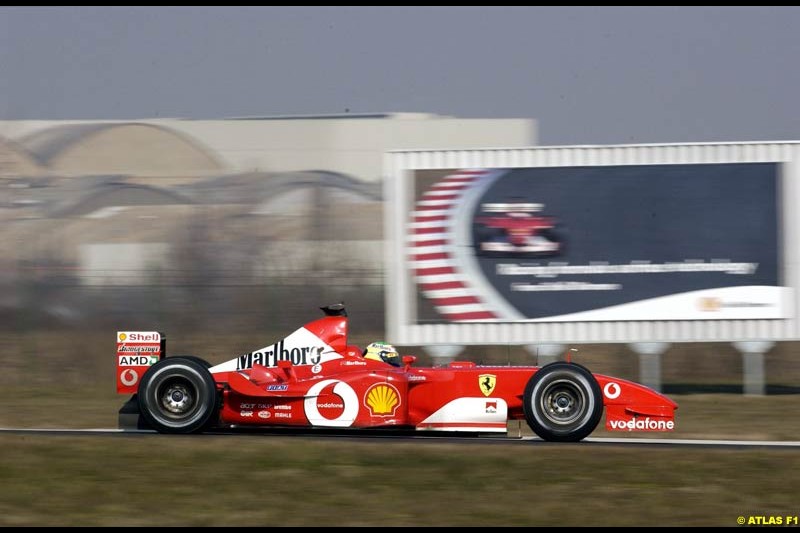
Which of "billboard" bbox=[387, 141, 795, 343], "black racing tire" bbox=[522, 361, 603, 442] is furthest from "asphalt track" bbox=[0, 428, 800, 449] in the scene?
"billboard" bbox=[387, 141, 795, 343]

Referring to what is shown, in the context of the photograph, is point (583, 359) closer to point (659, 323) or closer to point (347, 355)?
point (659, 323)

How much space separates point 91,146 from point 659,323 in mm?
15649

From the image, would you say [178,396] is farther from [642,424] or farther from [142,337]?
[642,424]

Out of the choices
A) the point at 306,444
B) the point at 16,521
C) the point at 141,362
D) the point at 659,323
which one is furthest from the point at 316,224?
the point at 16,521

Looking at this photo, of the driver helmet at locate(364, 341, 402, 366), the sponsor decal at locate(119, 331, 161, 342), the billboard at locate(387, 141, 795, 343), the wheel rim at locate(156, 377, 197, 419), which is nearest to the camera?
the wheel rim at locate(156, 377, 197, 419)

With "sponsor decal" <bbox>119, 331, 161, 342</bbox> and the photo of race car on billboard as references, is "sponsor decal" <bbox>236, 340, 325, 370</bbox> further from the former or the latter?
the photo of race car on billboard

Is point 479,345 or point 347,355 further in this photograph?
point 479,345

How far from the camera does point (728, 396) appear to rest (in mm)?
16766

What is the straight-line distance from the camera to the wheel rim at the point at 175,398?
10547mm

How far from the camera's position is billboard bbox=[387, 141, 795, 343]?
1647 centimetres

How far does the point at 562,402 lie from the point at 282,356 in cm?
288

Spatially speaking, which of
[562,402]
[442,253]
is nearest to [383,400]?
[562,402]

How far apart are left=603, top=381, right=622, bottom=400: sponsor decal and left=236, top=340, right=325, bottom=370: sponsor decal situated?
286 cm

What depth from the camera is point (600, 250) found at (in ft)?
54.5
